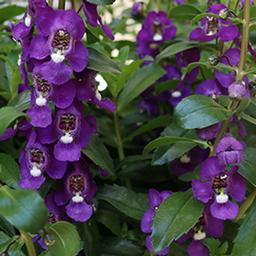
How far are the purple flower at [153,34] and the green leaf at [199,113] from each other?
1.65ft

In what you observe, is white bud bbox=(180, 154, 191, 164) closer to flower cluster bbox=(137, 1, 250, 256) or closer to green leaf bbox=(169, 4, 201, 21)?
flower cluster bbox=(137, 1, 250, 256)

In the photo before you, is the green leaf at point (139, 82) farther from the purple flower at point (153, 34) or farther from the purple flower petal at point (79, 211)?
the purple flower petal at point (79, 211)

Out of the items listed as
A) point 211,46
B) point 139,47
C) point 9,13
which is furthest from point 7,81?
point 211,46

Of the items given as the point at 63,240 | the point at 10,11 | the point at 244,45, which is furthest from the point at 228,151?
the point at 10,11

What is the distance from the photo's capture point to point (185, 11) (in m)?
1.40

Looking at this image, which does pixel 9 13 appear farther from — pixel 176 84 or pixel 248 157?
pixel 248 157

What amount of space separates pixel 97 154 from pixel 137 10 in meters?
0.67

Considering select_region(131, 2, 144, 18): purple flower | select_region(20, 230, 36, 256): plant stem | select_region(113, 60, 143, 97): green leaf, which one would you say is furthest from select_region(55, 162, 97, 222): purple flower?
select_region(131, 2, 144, 18): purple flower

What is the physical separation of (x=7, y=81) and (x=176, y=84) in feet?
1.30

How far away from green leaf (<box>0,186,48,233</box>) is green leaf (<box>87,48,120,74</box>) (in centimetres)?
25

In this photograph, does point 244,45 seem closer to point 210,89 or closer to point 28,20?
point 210,89

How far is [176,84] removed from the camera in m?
1.39

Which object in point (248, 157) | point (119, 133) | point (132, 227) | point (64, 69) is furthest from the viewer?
point (119, 133)

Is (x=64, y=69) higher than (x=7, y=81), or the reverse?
(x=64, y=69)
